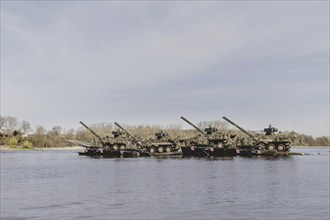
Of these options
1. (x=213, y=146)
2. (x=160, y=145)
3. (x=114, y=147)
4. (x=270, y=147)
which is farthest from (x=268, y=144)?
(x=114, y=147)

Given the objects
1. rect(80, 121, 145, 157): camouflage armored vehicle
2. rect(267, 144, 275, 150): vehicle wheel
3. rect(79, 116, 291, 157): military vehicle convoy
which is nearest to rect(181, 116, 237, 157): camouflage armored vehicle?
rect(79, 116, 291, 157): military vehicle convoy

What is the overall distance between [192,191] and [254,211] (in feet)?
34.1

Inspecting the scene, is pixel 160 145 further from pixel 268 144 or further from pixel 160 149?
pixel 268 144

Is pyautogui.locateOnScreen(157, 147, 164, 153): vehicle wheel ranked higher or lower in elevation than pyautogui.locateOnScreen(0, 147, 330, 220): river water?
higher

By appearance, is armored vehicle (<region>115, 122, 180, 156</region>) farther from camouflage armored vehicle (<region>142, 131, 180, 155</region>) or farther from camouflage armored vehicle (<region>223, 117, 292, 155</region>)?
camouflage armored vehicle (<region>223, 117, 292, 155</region>)

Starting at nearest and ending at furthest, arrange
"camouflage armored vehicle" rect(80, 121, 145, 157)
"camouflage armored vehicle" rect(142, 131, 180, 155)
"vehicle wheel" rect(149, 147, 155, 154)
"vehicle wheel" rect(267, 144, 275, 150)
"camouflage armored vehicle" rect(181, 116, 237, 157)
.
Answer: "vehicle wheel" rect(267, 144, 275, 150) < "camouflage armored vehicle" rect(181, 116, 237, 157) < "camouflage armored vehicle" rect(80, 121, 145, 157) < "vehicle wheel" rect(149, 147, 155, 154) < "camouflage armored vehicle" rect(142, 131, 180, 155)

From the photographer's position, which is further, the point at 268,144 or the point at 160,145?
the point at 160,145

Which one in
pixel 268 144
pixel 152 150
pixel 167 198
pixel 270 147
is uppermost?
pixel 268 144

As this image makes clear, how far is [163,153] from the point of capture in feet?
375

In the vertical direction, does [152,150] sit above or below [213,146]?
below

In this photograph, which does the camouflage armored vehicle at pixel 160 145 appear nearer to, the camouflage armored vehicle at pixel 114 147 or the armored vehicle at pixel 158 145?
the armored vehicle at pixel 158 145

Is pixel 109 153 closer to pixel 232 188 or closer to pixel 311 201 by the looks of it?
pixel 232 188

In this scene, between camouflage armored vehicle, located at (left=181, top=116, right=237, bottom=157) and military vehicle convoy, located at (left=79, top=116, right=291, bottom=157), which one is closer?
military vehicle convoy, located at (left=79, top=116, right=291, bottom=157)

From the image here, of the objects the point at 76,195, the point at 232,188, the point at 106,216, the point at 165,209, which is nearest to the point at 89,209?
the point at 106,216
